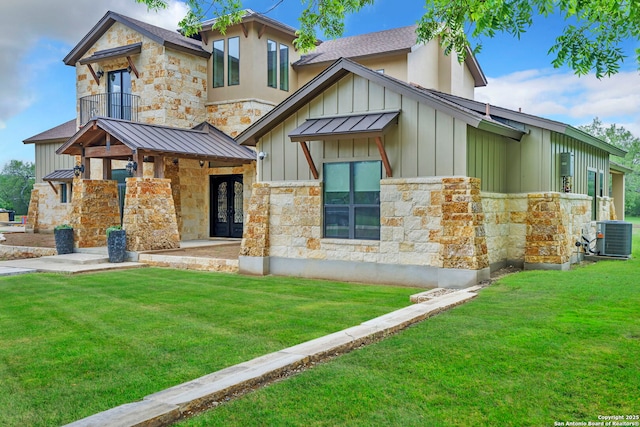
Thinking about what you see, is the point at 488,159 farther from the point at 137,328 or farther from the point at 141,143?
the point at 141,143

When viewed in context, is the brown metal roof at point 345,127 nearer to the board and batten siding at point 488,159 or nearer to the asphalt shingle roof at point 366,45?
the board and batten siding at point 488,159

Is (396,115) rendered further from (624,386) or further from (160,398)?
(160,398)

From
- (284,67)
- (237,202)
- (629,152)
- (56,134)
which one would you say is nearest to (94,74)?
(56,134)

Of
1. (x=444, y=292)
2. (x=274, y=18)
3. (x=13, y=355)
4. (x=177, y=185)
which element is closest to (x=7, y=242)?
(x=177, y=185)

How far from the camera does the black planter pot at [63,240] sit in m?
15.6

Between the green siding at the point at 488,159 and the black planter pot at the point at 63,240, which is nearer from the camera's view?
the green siding at the point at 488,159

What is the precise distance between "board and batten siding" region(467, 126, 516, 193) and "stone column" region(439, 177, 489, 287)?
44 cm

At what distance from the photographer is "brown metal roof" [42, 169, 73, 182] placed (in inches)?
939

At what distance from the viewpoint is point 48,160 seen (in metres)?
25.8

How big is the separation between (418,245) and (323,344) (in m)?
4.91

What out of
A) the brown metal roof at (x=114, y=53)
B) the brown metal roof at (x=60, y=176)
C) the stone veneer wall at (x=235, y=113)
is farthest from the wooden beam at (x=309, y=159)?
the brown metal roof at (x=60, y=176)

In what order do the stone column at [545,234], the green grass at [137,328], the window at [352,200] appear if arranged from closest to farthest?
the green grass at [137,328], the window at [352,200], the stone column at [545,234]

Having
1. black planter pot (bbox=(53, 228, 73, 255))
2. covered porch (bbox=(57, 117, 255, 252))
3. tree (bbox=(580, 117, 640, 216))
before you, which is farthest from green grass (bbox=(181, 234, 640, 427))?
tree (bbox=(580, 117, 640, 216))

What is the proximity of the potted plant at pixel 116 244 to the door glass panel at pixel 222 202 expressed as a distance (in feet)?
17.4
